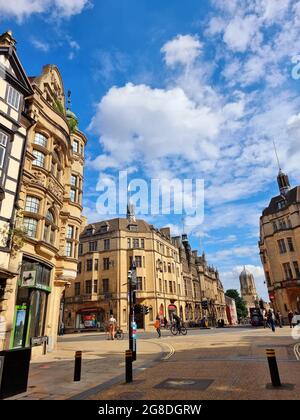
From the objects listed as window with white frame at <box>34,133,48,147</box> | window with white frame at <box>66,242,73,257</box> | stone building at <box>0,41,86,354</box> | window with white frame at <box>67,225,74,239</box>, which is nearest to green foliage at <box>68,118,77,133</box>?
stone building at <box>0,41,86,354</box>

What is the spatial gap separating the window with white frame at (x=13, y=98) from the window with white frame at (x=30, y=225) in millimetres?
5895

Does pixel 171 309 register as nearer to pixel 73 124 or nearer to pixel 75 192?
pixel 75 192

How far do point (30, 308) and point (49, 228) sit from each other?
4.61 m

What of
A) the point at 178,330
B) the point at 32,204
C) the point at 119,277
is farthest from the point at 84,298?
the point at 32,204

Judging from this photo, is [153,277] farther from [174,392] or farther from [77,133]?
[174,392]

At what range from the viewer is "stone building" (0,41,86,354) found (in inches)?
551

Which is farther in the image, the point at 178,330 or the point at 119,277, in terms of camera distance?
the point at 119,277

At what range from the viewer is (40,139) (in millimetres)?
17438

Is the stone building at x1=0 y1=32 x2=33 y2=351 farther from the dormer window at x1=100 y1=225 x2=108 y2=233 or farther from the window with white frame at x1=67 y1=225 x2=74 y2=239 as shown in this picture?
the dormer window at x1=100 y1=225 x2=108 y2=233

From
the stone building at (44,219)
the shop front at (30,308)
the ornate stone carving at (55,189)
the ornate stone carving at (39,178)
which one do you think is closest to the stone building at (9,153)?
the stone building at (44,219)

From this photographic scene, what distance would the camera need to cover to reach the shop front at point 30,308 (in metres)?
13.5

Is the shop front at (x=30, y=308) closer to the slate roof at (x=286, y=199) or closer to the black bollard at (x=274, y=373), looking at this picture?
the black bollard at (x=274, y=373)

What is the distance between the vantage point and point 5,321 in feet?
40.7
